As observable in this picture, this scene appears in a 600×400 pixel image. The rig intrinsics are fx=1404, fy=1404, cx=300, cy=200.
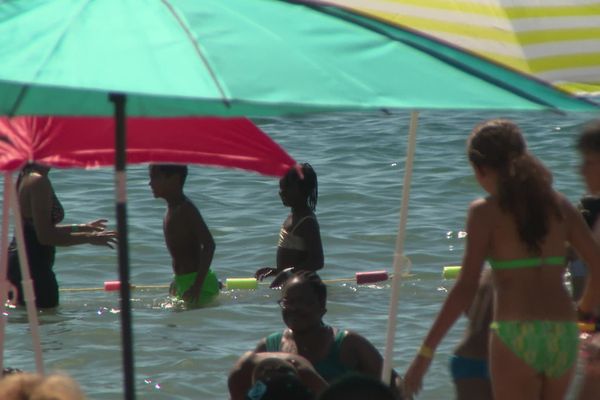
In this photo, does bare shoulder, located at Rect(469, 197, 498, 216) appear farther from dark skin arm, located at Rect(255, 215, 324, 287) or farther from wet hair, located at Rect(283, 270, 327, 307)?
dark skin arm, located at Rect(255, 215, 324, 287)

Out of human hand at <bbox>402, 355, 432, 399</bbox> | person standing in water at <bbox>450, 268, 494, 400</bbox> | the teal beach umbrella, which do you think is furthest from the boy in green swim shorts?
the teal beach umbrella

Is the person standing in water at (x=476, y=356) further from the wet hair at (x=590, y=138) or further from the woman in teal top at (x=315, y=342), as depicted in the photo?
the wet hair at (x=590, y=138)

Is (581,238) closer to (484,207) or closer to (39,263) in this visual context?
(484,207)

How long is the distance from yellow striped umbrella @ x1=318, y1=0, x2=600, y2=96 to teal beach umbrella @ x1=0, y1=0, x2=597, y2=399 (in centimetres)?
55

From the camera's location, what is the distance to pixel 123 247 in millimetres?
3984

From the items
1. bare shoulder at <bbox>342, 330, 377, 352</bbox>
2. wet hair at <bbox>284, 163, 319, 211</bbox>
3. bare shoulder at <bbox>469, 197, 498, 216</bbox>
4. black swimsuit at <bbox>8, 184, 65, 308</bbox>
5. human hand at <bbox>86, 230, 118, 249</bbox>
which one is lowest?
black swimsuit at <bbox>8, 184, 65, 308</bbox>

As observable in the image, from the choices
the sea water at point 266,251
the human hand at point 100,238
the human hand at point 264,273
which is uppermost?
the human hand at point 100,238

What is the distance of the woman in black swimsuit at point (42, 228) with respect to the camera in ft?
27.8

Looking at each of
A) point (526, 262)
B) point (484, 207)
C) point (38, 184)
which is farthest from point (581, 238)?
point (38, 184)

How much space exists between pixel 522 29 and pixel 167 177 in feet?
14.4

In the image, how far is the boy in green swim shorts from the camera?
859 centimetres

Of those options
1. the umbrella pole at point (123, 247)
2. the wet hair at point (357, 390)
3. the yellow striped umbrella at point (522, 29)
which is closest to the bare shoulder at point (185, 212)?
the yellow striped umbrella at point (522, 29)

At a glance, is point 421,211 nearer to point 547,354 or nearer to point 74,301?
point 74,301

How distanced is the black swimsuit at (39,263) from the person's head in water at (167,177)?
63cm
